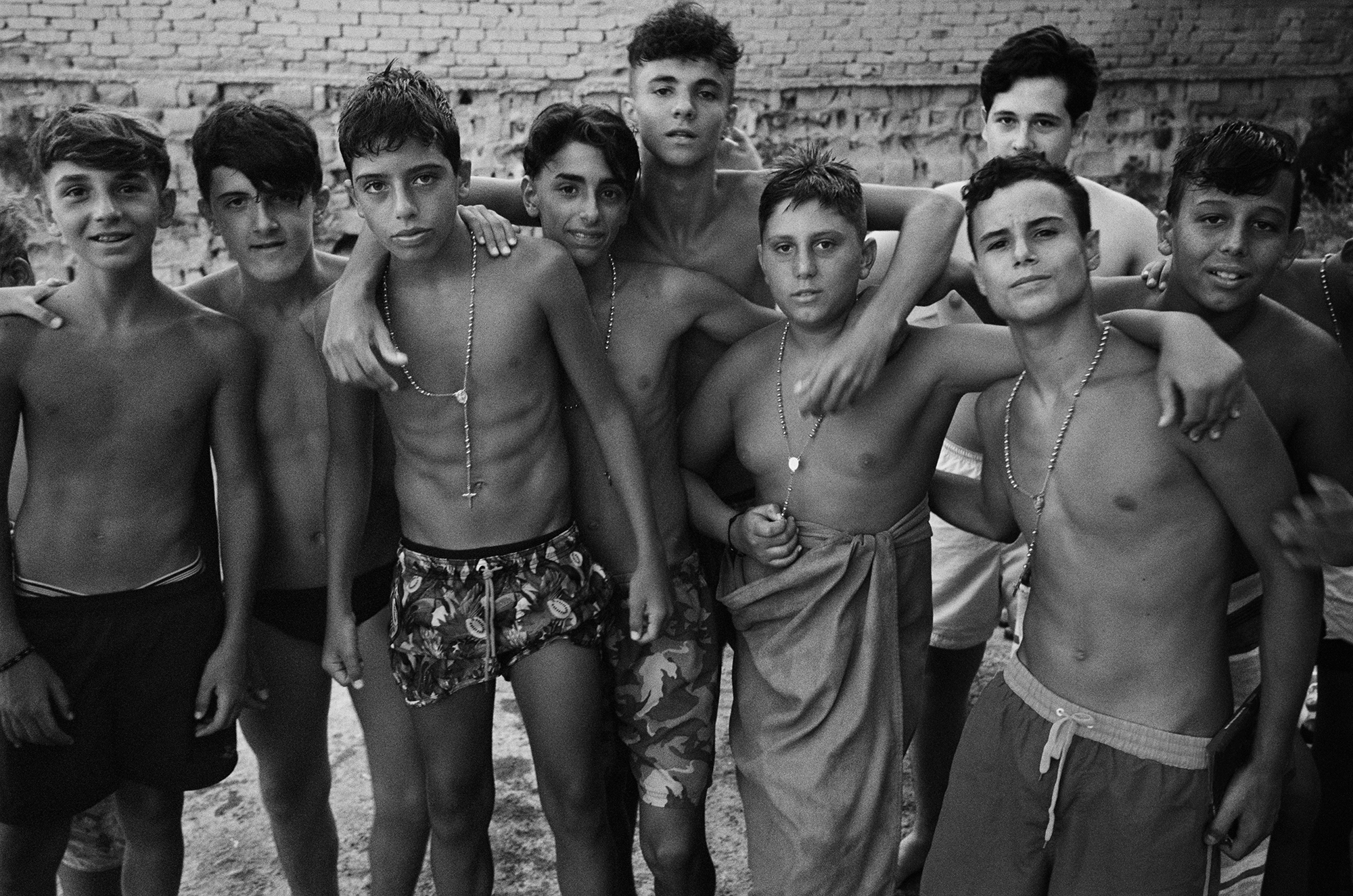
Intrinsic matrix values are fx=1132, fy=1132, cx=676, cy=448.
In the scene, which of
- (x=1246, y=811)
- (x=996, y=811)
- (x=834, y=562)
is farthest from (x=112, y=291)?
(x=1246, y=811)

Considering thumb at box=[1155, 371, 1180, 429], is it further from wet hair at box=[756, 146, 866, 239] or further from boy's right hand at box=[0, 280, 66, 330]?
boy's right hand at box=[0, 280, 66, 330]

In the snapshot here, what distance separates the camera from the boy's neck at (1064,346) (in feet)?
6.89

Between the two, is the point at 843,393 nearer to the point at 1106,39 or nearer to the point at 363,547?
the point at 363,547

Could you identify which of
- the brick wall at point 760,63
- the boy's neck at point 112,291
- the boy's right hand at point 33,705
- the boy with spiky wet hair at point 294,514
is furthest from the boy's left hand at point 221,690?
the brick wall at point 760,63

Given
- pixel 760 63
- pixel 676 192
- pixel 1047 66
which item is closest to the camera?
pixel 676 192

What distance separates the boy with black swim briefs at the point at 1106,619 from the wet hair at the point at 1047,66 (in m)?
1.15

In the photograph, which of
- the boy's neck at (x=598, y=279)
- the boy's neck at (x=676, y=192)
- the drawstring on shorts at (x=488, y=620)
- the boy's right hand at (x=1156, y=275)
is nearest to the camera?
the drawstring on shorts at (x=488, y=620)

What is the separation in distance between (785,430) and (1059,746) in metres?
0.87

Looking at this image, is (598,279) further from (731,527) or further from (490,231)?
(731,527)

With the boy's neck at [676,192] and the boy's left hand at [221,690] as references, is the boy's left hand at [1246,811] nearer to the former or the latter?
the boy's neck at [676,192]

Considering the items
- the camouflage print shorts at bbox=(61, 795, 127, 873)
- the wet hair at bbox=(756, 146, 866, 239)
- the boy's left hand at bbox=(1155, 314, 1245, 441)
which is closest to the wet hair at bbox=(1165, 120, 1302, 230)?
the boy's left hand at bbox=(1155, 314, 1245, 441)

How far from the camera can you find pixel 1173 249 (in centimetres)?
237

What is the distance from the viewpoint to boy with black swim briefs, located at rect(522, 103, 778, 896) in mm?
2525

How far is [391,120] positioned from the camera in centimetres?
234
